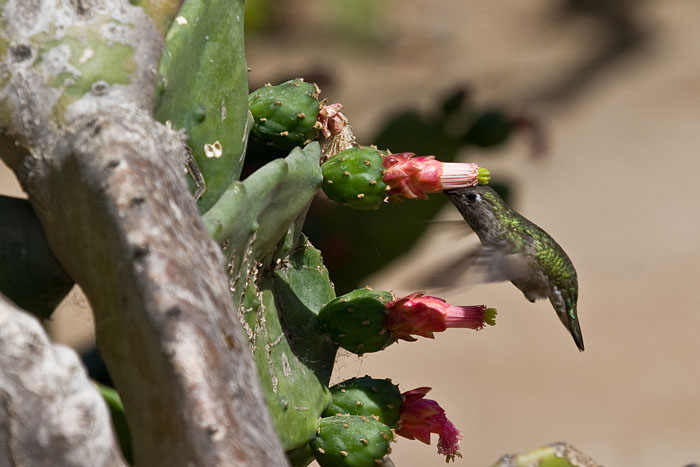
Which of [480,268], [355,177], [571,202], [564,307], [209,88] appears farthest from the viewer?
[571,202]

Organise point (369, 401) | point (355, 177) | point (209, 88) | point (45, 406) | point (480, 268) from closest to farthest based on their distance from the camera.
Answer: point (45, 406) → point (209, 88) → point (355, 177) → point (369, 401) → point (480, 268)

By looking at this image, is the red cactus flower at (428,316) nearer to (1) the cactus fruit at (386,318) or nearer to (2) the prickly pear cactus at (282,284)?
(1) the cactus fruit at (386,318)

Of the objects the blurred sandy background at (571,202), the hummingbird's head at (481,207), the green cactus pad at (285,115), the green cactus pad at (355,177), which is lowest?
the blurred sandy background at (571,202)

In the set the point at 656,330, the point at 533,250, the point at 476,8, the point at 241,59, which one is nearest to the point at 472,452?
the point at 656,330

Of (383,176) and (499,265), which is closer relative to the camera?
(383,176)

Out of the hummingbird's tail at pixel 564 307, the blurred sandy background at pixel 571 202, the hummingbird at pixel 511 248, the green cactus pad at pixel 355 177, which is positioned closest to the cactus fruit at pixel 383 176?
the green cactus pad at pixel 355 177

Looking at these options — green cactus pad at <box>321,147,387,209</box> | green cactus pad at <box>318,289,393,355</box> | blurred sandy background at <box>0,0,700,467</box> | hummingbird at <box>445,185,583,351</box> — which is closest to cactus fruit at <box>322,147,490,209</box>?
green cactus pad at <box>321,147,387,209</box>

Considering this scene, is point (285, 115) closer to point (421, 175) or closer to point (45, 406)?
point (421, 175)

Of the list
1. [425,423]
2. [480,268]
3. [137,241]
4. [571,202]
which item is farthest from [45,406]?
[571,202]
